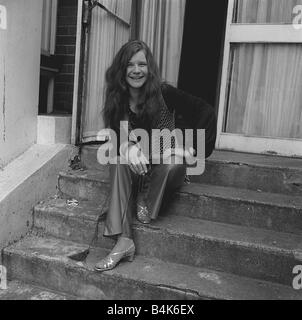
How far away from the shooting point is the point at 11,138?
2691mm

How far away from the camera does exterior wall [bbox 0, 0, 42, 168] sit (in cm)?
254

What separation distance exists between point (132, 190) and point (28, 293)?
91 cm

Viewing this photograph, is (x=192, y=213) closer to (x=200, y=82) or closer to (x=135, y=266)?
(x=135, y=266)

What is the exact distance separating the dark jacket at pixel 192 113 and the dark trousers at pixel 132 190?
0.90ft

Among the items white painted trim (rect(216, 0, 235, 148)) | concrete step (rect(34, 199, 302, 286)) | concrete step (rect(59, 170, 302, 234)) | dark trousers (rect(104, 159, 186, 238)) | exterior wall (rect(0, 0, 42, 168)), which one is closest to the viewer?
concrete step (rect(34, 199, 302, 286))

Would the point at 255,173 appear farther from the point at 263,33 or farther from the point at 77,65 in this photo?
the point at 77,65

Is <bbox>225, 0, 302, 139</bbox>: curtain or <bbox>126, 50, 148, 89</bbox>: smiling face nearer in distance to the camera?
<bbox>126, 50, 148, 89</bbox>: smiling face

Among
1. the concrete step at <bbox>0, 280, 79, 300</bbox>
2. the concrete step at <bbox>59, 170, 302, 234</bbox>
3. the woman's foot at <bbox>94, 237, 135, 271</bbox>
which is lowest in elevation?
the concrete step at <bbox>0, 280, 79, 300</bbox>

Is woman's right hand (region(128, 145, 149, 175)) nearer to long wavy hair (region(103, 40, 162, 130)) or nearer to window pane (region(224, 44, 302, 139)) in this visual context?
long wavy hair (region(103, 40, 162, 130))

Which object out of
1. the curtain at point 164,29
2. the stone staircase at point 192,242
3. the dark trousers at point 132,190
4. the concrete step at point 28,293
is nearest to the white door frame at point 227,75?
the stone staircase at point 192,242

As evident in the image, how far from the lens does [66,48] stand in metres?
3.69

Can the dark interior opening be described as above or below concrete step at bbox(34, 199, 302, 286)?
above

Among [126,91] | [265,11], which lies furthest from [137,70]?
[265,11]

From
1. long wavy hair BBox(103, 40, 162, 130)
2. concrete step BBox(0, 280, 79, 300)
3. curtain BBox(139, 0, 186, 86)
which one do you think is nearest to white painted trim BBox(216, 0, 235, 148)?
curtain BBox(139, 0, 186, 86)
